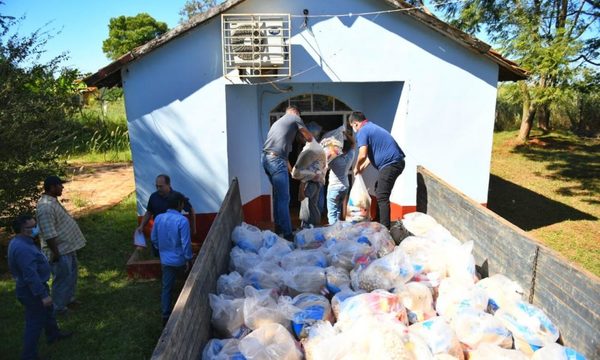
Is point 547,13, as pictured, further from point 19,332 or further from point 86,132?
point 86,132

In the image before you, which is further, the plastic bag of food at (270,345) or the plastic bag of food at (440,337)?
the plastic bag of food at (440,337)

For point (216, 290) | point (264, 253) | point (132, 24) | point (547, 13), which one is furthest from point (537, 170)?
point (132, 24)

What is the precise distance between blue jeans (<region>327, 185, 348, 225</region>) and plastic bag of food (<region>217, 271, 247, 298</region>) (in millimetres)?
2355

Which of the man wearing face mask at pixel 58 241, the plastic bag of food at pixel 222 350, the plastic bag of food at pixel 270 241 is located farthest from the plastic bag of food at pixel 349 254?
the man wearing face mask at pixel 58 241

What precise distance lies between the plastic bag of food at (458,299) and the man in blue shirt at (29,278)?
3338 mm

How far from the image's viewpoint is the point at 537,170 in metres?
12.9

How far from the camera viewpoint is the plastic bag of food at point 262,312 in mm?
3037

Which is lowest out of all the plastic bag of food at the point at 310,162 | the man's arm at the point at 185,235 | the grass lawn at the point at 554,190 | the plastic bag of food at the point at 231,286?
the grass lawn at the point at 554,190

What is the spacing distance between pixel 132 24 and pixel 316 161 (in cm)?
4442

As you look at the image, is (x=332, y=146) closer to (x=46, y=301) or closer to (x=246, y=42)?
(x=246, y=42)

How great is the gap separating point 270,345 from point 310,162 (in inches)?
118

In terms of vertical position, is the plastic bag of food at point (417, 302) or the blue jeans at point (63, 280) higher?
the plastic bag of food at point (417, 302)

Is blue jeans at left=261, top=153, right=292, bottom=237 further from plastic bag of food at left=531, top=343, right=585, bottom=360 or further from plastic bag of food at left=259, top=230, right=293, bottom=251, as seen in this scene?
plastic bag of food at left=531, top=343, right=585, bottom=360

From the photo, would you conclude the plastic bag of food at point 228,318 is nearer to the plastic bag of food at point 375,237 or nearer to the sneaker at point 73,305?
the plastic bag of food at point 375,237
